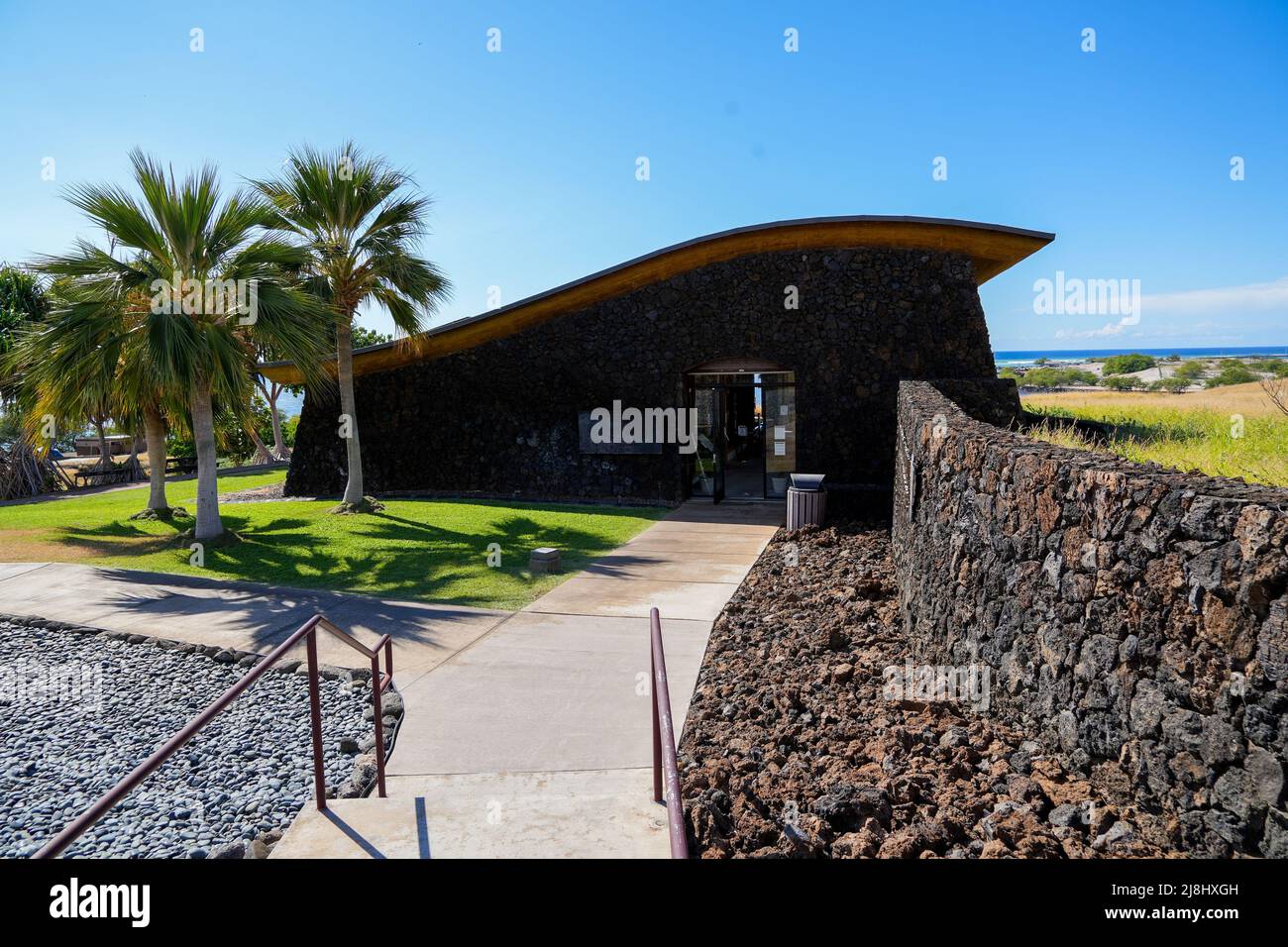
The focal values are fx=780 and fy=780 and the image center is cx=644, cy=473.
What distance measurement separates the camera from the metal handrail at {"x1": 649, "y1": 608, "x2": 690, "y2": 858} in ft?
8.27

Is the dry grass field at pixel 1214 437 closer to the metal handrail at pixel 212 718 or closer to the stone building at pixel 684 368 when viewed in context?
the stone building at pixel 684 368

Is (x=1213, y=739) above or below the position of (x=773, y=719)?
above

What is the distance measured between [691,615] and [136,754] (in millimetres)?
4974

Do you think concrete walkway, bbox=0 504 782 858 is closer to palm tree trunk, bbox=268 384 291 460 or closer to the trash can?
the trash can

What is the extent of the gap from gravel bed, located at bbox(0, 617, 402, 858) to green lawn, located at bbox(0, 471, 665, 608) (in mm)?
2621

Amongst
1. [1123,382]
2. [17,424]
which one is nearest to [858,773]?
[1123,382]

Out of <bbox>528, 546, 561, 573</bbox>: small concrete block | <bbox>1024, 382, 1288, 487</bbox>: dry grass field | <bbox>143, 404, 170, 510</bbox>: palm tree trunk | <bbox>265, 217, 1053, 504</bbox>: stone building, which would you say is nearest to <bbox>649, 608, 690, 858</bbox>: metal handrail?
<bbox>1024, 382, 1288, 487</bbox>: dry grass field

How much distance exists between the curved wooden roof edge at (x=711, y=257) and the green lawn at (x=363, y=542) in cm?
355

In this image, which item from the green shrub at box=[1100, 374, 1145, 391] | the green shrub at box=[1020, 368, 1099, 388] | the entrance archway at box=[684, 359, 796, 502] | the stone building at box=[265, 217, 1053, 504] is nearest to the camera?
the stone building at box=[265, 217, 1053, 504]

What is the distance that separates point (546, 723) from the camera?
18.3 ft

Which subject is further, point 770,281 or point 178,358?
point 770,281

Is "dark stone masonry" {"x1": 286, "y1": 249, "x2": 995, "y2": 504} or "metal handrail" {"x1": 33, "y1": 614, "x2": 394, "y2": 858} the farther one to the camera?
"dark stone masonry" {"x1": 286, "y1": 249, "x2": 995, "y2": 504}
